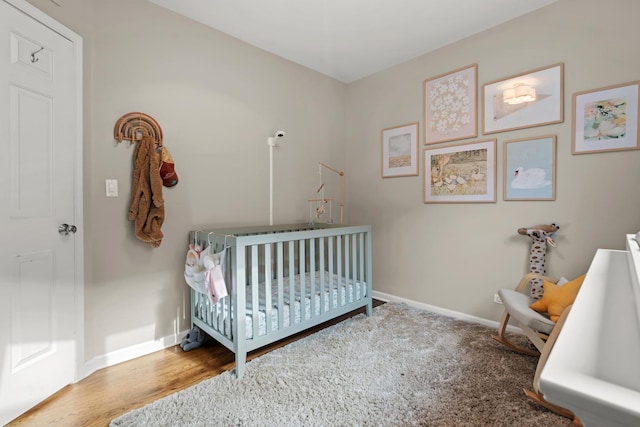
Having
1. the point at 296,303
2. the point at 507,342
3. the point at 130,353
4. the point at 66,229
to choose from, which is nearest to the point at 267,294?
the point at 296,303

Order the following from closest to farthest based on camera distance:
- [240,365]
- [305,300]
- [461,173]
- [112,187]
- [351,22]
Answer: [240,365], [112,187], [305,300], [351,22], [461,173]

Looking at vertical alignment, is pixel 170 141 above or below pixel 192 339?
above

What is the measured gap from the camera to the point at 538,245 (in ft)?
7.25

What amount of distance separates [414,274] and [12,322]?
2.90 m

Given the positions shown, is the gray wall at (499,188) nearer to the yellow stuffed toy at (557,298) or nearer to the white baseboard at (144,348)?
the white baseboard at (144,348)

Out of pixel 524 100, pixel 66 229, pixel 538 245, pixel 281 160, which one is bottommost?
pixel 538 245

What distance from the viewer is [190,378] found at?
1822 millimetres

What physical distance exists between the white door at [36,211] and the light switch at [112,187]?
19cm

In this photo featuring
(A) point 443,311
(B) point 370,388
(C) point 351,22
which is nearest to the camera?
(B) point 370,388

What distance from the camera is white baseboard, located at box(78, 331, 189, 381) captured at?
1.89 meters

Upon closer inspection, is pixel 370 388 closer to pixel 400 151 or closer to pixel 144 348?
pixel 144 348

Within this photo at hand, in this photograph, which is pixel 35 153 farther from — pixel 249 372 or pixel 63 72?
pixel 249 372

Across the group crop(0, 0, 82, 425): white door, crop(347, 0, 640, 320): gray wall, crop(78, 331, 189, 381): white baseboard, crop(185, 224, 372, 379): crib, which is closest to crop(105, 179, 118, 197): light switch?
crop(0, 0, 82, 425): white door

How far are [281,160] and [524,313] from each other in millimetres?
2253
